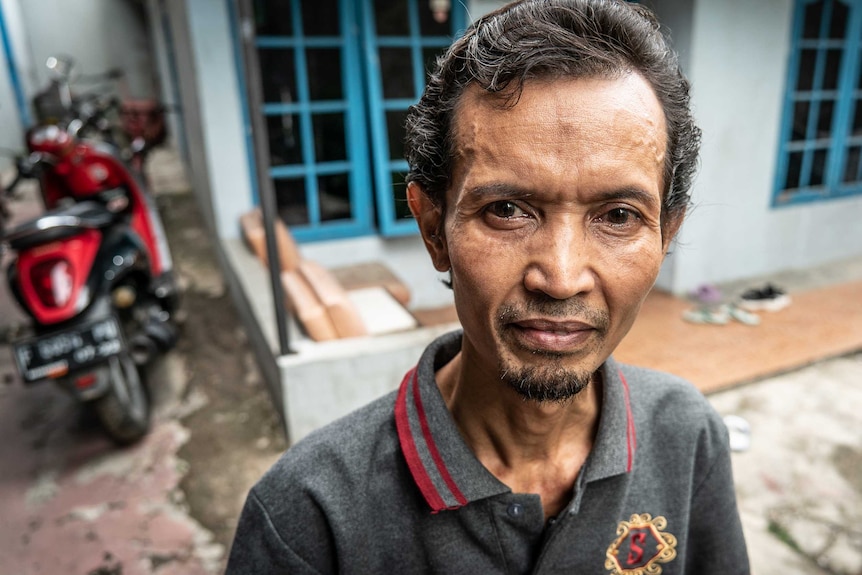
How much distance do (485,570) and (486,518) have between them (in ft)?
0.30

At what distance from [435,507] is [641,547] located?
0.44 m

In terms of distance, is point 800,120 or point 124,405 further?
point 800,120

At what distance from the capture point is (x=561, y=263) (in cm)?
87

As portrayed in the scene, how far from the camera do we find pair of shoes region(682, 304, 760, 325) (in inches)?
184

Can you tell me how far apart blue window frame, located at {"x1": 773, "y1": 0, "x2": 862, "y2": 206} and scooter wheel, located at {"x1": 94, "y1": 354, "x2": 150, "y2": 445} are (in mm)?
5623

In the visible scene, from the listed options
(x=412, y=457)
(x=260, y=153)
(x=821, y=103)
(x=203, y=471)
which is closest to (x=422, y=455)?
(x=412, y=457)

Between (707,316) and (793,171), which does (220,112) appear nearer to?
(707,316)

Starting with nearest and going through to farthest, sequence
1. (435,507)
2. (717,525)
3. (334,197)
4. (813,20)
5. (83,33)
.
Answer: (435,507)
(717,525)
(334,197)
(813,20)
(83,33)

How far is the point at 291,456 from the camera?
1118mm

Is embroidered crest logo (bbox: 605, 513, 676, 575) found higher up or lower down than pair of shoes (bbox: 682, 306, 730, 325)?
higher up

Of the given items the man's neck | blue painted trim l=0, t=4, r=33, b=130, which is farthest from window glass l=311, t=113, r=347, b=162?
blue painted trim l=0, t=4, r=33, b=130

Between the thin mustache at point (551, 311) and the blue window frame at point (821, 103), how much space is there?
562 centimetres

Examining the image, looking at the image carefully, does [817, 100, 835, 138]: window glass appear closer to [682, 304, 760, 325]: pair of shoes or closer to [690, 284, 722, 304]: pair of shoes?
[690, 284, 722, 304]: pair of shoes

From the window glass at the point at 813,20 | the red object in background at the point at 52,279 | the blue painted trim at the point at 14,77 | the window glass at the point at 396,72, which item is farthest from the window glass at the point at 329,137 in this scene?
the blue painted trim at the point at 14,77
